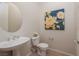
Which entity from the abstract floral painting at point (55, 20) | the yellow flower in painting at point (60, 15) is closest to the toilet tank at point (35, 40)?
the abstract floral painting at point (55, 20)

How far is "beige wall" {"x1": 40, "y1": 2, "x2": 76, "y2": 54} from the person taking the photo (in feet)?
6.52

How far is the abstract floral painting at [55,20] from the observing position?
200 cm

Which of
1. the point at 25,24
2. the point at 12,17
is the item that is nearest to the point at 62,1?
the point at 25,24

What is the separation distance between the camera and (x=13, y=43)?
1967mm

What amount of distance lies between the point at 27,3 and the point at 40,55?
0.76 meters

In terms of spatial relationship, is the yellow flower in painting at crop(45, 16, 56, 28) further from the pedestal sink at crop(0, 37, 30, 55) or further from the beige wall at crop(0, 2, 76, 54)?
the pedestal sink at crop(0, 37, 30, 55)

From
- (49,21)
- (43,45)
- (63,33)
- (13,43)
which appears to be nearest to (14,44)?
(13,43)

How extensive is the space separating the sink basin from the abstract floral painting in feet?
1.20

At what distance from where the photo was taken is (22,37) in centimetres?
201

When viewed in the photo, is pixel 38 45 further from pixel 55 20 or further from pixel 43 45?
pixel 55 20

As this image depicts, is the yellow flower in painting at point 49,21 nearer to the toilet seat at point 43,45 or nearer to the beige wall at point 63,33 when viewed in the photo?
the beige wall at point 63,33

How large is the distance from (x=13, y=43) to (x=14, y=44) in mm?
23

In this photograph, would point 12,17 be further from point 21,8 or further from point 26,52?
point 26,52

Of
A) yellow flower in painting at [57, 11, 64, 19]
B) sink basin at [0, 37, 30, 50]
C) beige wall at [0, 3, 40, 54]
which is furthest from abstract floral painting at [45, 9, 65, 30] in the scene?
sink basin at [0, 37, 30, 50]
